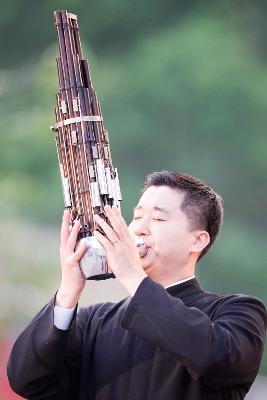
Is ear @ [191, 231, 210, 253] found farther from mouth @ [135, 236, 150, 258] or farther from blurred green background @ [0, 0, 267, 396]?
blurred green background @ [0, 0, 267, 396]

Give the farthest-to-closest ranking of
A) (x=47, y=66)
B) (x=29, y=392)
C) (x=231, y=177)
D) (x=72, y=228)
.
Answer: (x=47, y=66) < (x=231, y=177) < (x=29, y=392) < (x=72, y=228)

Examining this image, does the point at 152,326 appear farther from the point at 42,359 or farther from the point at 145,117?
the point at 145,117

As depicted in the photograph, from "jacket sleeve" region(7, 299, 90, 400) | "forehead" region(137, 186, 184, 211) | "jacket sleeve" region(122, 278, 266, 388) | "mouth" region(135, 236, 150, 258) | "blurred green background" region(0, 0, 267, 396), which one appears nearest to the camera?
"jacket sleeve" region(122, 278, 266, 388)

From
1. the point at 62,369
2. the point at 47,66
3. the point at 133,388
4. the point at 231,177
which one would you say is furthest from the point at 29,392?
the point at 47,66

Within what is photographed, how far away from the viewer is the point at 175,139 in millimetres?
3389

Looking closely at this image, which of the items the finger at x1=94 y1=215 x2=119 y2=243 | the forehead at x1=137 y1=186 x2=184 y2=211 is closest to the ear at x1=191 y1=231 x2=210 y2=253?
the forehead at x1=137 y1=186 x2=184 y2=211

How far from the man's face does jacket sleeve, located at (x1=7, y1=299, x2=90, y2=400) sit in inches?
11.3

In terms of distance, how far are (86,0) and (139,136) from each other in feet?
2.03

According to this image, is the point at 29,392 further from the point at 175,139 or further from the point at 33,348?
the point at 175,139

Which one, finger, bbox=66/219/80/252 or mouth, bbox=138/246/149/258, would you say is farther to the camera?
mouth, bbox=138/246/149/258

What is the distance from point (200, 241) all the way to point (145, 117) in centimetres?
105

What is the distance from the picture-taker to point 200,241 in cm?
252

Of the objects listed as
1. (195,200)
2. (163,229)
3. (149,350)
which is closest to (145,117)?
(195,200)

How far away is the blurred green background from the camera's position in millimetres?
3279
